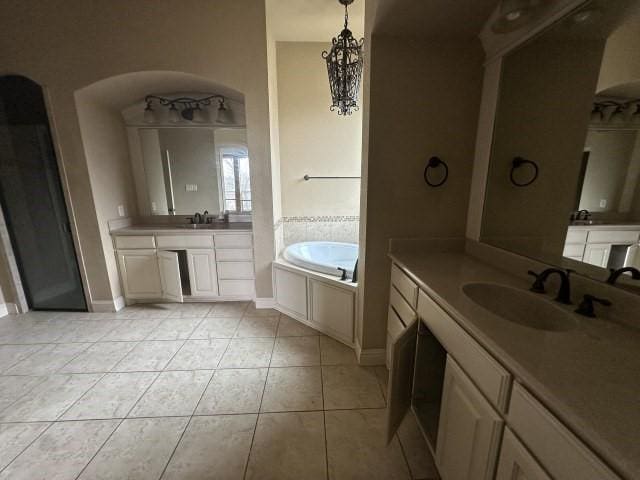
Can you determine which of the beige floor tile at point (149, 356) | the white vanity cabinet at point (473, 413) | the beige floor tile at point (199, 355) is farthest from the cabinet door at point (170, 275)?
the white vanity cabinet at point (473, 413)

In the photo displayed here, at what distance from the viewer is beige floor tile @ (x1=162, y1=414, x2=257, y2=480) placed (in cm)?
116

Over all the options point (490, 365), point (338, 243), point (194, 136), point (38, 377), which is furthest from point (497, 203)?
point (38, 377)

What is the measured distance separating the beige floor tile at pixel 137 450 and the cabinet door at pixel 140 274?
1617 millimetres

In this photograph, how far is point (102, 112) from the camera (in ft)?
8.54

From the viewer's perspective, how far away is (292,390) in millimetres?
1621

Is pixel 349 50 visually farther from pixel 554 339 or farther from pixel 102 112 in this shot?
pixel 102 112

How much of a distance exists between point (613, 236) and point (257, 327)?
7.84ft

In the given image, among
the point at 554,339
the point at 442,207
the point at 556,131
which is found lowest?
the point at 554,339

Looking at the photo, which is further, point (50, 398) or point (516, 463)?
point (50, 398)

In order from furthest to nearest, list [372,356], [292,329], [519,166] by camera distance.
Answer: [292,329]
[372,356]
[519,166]

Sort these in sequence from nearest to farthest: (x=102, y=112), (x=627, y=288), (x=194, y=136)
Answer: (x=627, y=288) < (x=102, y=112) < (x=194, y=136)

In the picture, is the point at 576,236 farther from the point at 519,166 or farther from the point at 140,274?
the point at 140,274

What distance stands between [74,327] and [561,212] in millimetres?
3802

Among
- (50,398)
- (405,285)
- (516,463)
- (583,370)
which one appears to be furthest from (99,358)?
(583,370)
